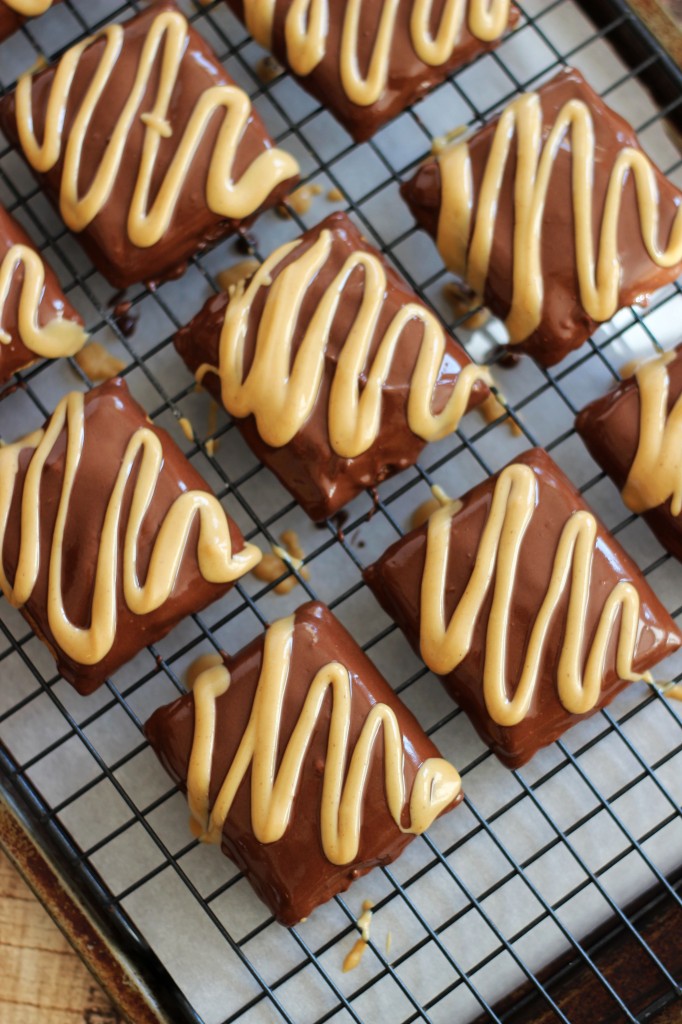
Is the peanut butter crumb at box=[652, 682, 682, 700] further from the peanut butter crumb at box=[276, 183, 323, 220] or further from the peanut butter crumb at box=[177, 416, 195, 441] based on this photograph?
the peanut butter crumb at box=[276, 183, 323, 220]

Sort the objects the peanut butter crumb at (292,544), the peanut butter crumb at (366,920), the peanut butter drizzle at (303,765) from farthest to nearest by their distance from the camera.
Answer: the peanut butter crumb at (292,544) < the peanut butter crumb at (366,920) < the peanut butter drizzle at (303,765)

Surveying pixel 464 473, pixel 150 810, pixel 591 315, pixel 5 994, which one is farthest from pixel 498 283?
pixel 5 994

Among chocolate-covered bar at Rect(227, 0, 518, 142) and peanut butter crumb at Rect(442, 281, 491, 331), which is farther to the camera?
peanut butter crumb at Rect(442, 281, 491, 331)

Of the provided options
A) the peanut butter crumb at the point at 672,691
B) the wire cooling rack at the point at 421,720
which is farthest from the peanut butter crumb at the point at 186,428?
the peanut butter crumb at the point at 672,691

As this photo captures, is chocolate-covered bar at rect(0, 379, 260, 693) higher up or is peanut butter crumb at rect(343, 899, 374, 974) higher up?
chocolate-covered bar at rect(0, 379, 260, 693)

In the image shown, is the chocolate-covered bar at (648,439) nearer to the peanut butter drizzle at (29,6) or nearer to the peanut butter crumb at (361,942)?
the peanut butter crumb at (361,942)

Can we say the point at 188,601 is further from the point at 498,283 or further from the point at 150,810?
the point at 498,283

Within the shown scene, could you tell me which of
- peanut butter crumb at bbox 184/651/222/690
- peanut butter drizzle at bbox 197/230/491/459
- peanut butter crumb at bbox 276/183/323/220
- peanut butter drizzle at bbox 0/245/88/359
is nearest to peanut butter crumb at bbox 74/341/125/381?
peanut butter drizzle at bbox 0/245/88/359

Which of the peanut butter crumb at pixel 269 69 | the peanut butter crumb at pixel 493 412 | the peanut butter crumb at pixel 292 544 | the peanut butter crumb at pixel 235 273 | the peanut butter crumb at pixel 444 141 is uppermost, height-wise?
the peanut butter crumb at pixel 269 69
